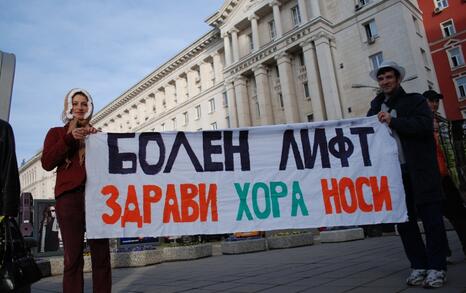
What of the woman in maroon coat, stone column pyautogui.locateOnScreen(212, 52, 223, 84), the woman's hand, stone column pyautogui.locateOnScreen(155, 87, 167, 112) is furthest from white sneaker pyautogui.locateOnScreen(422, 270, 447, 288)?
stone column pyautogui.locateOnScreen(155, 87, 167, 112)

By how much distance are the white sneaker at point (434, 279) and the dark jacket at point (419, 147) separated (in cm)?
68

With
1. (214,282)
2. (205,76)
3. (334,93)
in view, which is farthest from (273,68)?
(214,282)

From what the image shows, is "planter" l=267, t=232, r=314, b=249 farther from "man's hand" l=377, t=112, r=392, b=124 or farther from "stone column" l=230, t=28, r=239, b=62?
"stone column" l=230, t=28, r=239, b=62

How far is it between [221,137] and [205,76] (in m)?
43.5

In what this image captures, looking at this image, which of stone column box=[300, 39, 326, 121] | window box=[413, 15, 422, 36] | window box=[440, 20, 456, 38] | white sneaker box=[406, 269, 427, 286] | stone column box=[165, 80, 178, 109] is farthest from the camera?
stone column box=[165, 80, 178, 109]

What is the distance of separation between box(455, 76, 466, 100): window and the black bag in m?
41.6

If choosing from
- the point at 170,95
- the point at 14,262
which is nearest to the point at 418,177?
the point at 14,262

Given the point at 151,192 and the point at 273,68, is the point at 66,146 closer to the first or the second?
the point at 151,192

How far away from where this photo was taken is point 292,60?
36875 mm

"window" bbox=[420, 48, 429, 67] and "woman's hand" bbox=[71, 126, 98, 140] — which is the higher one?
"window" bbox=[420, 48, 429, 67]

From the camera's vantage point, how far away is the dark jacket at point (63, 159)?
11.1ft

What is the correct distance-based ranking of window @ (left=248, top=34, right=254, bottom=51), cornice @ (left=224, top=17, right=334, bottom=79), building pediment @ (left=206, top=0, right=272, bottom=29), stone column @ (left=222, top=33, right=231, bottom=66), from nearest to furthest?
1. cornice @ (left=224, top=17, right=334, bottom=79)
2. building pediment @ (left=206, top=0, right=272, bottom=29)
3. window @ (left=248, top=34, right=254, bottom=51)
4. stone column @ (left=222, top=33, right=231, bottom=66)

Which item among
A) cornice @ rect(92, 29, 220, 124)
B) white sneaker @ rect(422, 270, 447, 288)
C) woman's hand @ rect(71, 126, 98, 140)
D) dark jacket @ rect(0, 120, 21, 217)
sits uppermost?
cornice @ rect(92, 29, 220, 124)

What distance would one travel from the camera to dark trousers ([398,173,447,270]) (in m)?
3.94
